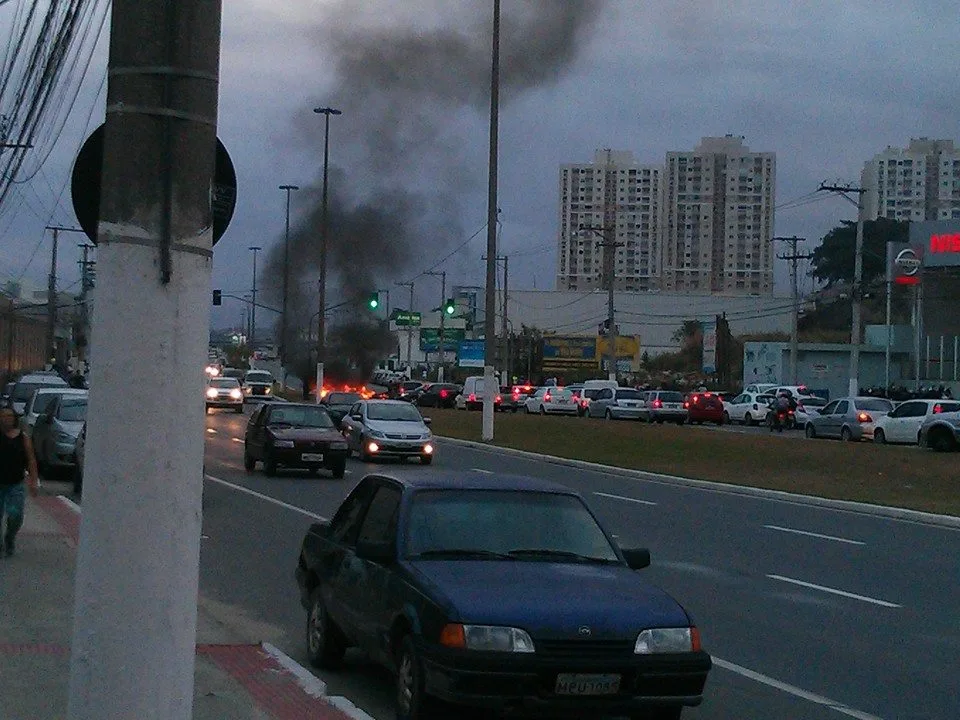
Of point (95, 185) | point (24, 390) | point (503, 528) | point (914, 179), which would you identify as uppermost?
point (914, 179)

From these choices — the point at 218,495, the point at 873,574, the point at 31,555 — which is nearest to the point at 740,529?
the point at 873,574

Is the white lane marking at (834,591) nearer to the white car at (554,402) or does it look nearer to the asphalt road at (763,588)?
the asphalt road at (763,588)

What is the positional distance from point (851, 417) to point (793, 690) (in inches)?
1417

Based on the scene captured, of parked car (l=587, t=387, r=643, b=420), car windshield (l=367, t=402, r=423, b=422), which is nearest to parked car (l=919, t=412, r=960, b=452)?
car windshield (l=367, t=402, r=423, b=422)

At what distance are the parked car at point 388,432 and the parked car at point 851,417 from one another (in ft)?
54.0

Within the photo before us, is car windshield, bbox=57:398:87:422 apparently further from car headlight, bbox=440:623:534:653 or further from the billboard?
the billboard

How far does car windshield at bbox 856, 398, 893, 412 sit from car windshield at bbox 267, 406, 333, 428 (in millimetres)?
21828

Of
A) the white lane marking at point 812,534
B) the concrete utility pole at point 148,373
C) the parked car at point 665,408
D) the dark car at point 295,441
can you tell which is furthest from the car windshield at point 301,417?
the parked car at point 665,408

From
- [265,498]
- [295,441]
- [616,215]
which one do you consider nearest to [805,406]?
[295,441]

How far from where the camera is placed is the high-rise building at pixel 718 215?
161m

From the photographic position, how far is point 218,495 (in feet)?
75.3

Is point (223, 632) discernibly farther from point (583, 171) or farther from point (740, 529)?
point (583, 171)

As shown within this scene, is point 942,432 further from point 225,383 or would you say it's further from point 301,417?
point 225,383

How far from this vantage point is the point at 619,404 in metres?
58.8
